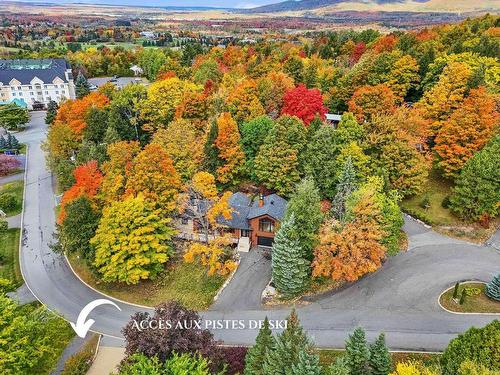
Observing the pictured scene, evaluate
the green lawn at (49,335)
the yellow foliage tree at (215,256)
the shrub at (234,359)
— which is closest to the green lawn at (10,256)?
the green lawn at (49,335)

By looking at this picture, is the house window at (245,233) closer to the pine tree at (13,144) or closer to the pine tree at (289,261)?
the pine tree at (289,261)

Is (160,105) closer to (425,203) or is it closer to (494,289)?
(425,203)

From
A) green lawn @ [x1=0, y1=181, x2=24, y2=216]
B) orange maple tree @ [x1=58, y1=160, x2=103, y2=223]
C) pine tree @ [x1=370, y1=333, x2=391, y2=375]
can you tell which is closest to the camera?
pine tree @ [x1=370, y1=333, x2=391, y2=375]

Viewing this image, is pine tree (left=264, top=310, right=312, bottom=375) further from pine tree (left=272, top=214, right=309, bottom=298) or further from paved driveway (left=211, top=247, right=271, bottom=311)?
paved driveway (left=211, top=247, right=271, bottom=311)

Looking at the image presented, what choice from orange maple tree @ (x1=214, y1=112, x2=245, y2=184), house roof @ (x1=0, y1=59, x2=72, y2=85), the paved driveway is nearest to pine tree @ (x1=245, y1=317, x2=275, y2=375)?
the paved driveway

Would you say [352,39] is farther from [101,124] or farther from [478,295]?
[478,295]

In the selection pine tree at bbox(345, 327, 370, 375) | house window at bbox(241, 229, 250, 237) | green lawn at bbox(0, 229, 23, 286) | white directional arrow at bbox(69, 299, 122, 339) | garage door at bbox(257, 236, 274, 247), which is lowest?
green lawn at bbox(0, 229, 23, 286)
